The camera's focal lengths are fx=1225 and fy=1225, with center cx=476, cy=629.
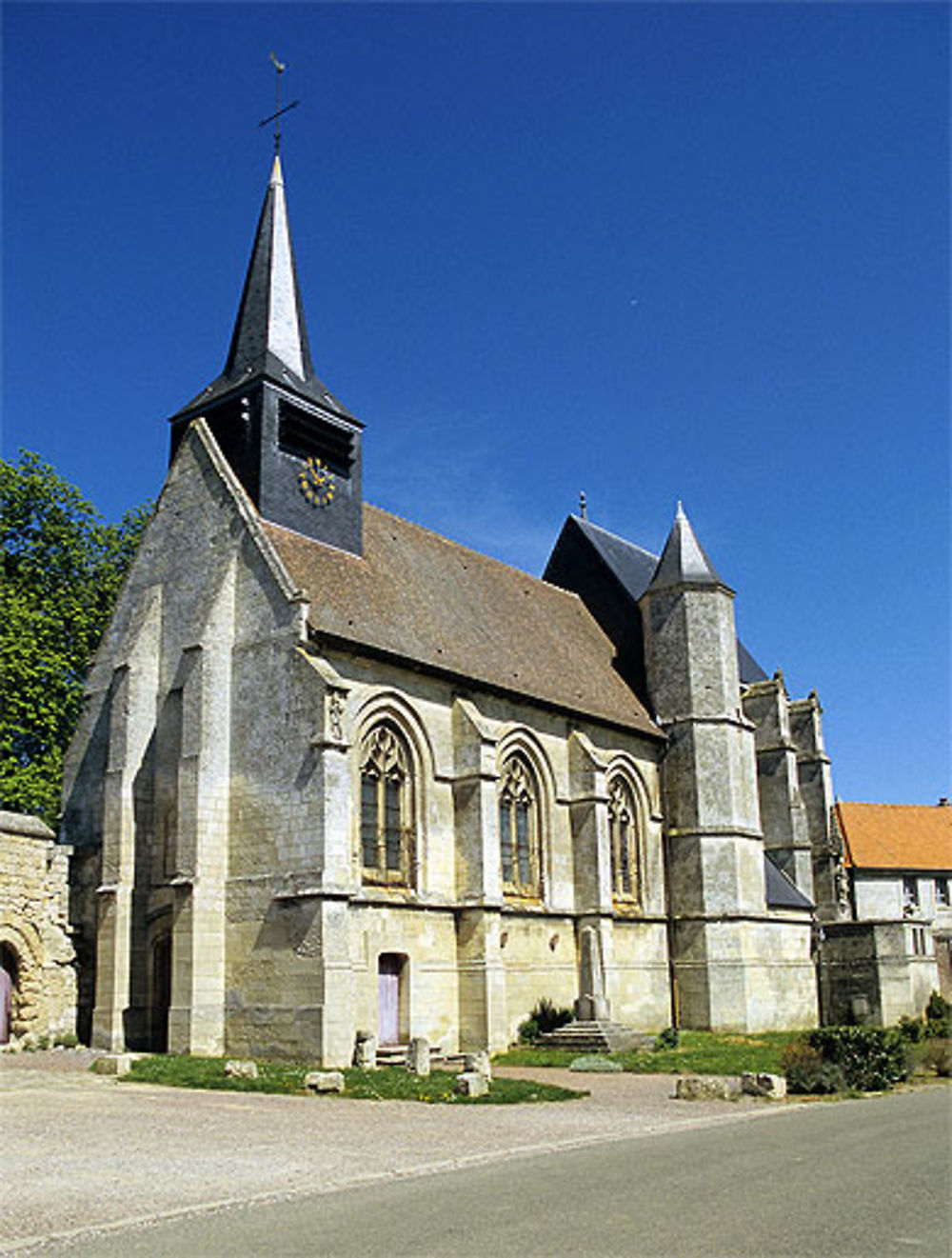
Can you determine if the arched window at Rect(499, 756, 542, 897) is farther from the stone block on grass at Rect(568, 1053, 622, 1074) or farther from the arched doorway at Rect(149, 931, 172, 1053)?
the arched doorway at Rect(149, 931, 172, 1053)

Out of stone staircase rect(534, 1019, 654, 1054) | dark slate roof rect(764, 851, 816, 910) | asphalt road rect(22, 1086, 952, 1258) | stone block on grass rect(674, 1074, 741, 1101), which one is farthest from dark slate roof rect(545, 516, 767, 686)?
asphalt road rect(22, 1086, 952, 1258)

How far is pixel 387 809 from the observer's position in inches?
939

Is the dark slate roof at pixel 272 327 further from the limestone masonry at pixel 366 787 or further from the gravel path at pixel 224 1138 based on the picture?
the gravel path at pixel 224 1138

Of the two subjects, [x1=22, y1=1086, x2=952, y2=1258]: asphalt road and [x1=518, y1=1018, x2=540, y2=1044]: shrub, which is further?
[x1=518, y1=1018, x2=540, y2=1044]: shrub

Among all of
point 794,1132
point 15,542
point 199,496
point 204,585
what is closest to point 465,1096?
point 794,1132

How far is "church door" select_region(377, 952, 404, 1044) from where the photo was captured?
2275 cm

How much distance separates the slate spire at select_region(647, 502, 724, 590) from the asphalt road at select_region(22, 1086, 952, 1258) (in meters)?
22.4

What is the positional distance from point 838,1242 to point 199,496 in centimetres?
2059

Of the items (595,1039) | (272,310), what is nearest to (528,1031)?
(595,1039)

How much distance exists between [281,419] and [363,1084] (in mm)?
14273

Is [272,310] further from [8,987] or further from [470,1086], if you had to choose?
[470,1086]

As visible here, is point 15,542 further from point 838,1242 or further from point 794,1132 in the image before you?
point 838,1242

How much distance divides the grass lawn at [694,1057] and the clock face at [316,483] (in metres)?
12.0

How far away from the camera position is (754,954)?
30.4 meters
